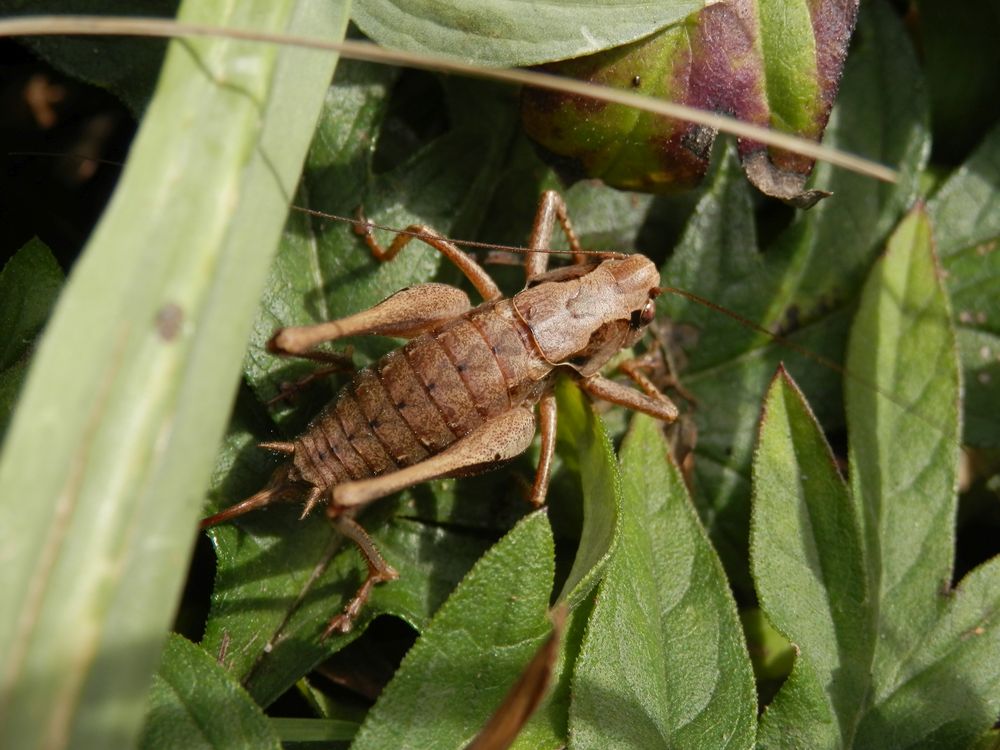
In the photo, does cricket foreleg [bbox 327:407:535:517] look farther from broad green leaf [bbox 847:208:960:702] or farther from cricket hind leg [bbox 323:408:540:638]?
broad green leaf [bbox 847:208:960:702]

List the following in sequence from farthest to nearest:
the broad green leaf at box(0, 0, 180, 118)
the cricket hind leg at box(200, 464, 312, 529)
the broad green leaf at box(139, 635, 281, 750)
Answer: the broad green leaf at box(0, 0, 180, 118)
the cricket hind leg at box(200, 464, 312, 529)
the broad green leaf at box(139, 635, 281, 750)

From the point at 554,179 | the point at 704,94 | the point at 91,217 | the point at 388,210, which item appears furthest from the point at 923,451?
the point at 91,217

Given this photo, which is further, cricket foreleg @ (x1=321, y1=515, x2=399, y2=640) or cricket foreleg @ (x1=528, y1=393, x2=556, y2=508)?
cricket foreleg @ (x1=528, y1=393, x2=556, y2=508)

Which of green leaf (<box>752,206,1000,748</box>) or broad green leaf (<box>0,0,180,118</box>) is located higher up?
broad green leaf (<box>0,0,180,118</box>)

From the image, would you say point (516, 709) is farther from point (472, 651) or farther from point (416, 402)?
point (416, 402)

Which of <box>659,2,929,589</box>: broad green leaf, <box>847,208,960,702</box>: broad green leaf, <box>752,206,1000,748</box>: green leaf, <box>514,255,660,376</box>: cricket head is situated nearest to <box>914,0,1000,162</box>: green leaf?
<box>659,2,929,589</box>: broad green leaf

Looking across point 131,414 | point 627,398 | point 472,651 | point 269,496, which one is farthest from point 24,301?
point 627,398

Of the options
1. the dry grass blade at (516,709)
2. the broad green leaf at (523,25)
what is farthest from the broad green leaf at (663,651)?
the broad green leaf at (523,25)

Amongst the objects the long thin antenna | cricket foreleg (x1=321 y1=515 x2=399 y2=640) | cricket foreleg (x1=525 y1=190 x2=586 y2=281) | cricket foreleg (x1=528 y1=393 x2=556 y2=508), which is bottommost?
cricket foreleg (x1=321 y1=515 x2=399 y2=640)
